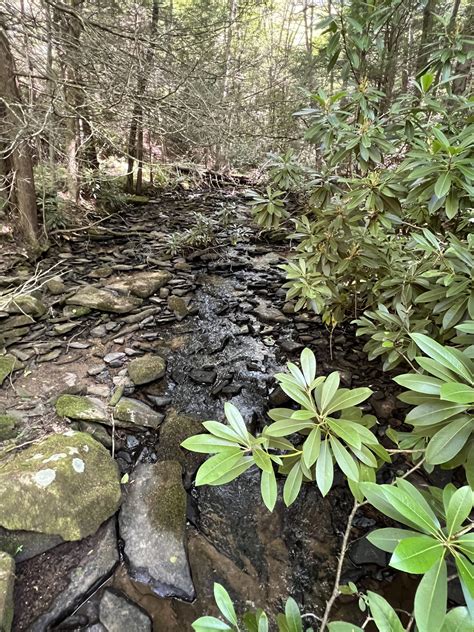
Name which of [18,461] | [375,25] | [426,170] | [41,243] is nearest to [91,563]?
[18,461]

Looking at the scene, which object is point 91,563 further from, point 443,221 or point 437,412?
point 443,221

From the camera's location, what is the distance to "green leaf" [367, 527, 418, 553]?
91 cm

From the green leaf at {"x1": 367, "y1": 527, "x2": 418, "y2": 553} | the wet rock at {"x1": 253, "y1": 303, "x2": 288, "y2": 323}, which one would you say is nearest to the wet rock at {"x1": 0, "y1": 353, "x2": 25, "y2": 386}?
the wet rock at {"x1": 253, "y1": 303, "x2": 288, "y2": 323}

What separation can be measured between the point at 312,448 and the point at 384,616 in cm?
41

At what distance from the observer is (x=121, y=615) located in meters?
1.71

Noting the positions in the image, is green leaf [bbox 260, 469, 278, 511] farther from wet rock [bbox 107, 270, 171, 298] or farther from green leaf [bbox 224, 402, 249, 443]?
wet rock [bbox 107, 270, 171, 298]

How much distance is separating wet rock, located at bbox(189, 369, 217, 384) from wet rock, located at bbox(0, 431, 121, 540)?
3.72 ft

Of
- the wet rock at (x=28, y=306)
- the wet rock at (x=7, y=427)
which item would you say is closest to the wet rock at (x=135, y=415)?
the wet rock at (x=7, y=427)

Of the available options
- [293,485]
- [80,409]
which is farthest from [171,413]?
[293,485]

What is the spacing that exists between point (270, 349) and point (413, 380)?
264 cm

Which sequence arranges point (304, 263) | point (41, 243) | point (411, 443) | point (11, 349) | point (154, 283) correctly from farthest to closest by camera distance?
point (41, 243) < point (154, 283) < point (11, 349) < point (304, 263) < point (411, 443)

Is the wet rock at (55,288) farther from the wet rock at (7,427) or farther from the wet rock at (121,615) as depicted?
the wet rock at (121,615)

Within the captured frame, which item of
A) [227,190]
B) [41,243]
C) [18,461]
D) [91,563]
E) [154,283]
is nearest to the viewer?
[91,563]

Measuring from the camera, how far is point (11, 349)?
10.8 ft
